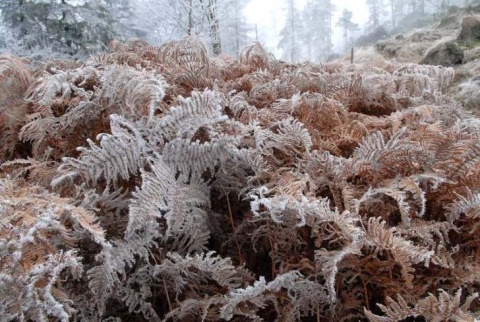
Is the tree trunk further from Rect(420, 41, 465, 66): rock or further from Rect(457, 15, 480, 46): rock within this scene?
Rect(457, 15, 480, 46): rock

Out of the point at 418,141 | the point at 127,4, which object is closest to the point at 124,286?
the point at 418,141

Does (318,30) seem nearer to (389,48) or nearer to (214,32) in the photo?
(389,48)

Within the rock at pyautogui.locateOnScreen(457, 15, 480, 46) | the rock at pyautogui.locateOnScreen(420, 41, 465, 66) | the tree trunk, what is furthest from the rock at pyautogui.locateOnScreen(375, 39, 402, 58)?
the tree trunk

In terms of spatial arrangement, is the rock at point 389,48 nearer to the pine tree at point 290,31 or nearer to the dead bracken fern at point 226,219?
the dead bracken fern at point 226,219

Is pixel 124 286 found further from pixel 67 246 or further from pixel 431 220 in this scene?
pixel 431 220

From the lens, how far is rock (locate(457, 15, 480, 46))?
10.1 m

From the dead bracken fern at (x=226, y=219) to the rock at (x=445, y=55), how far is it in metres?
7.32

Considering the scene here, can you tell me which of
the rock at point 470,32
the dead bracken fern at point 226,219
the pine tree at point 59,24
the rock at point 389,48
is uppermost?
the pine tree at point 59,24

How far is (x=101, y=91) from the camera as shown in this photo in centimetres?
136

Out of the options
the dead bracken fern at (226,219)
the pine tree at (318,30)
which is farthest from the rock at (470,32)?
the pine tree at (318,30)

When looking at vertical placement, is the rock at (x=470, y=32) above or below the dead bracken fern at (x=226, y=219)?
above

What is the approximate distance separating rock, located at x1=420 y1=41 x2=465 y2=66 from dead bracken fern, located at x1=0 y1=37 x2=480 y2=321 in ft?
24.0

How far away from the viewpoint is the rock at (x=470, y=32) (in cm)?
1015

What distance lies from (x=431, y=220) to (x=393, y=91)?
1.08 metres
